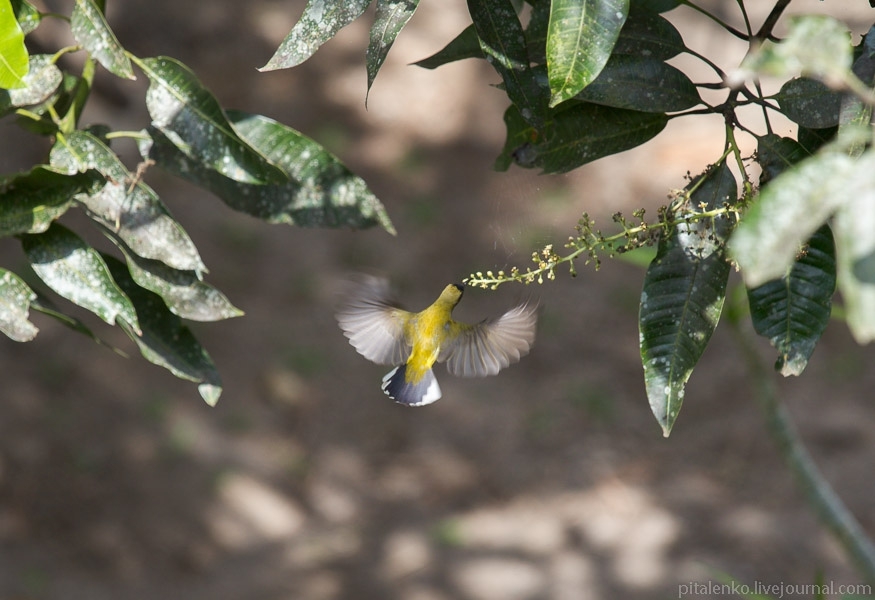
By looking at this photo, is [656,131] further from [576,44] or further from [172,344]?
[172,344]

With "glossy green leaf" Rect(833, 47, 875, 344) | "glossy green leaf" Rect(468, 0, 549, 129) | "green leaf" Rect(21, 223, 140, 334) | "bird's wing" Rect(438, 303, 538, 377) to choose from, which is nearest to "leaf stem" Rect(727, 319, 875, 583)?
"bird's wing" Rect(438, 303, 538, 377)

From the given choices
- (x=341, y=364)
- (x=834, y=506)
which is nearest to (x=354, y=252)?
(x=341, y=364)

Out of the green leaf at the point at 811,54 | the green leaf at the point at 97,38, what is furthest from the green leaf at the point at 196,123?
the green leaf at the point at 811,54

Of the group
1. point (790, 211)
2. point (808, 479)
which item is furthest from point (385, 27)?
point (808, 479)

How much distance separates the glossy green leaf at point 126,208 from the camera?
3.76 ft

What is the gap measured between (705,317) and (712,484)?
2632 millimetres

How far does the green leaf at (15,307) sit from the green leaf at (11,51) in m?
0.24

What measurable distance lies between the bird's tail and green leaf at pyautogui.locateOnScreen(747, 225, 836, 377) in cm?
51

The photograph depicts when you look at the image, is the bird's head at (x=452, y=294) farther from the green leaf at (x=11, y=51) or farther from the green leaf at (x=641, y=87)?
the green leaf at (x=11, y=51)

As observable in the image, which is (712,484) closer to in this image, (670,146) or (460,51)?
(670,146)

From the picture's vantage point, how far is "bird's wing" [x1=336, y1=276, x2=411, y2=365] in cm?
127

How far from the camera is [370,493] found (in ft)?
11.5

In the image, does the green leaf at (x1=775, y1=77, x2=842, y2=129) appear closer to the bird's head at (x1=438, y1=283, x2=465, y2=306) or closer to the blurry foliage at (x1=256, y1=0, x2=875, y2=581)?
the blurry foliage at (x1=256, y1=0, x2=875, y2=581)

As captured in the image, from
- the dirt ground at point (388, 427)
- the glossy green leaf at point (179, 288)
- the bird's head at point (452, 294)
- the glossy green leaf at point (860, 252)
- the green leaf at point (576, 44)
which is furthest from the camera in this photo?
the dirt ground at point (388, 427)
